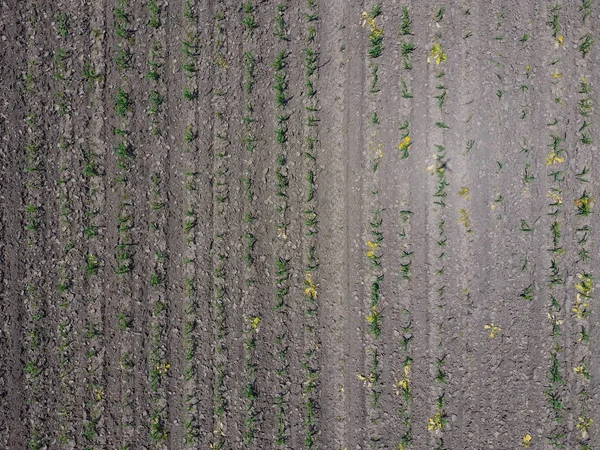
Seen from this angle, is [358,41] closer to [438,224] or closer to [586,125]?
[438,224]

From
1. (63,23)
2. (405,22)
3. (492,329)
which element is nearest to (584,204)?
(492,329)

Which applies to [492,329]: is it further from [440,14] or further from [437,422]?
[440,14]

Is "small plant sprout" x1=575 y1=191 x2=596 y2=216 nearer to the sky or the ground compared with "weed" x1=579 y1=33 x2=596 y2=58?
nearer to the ground

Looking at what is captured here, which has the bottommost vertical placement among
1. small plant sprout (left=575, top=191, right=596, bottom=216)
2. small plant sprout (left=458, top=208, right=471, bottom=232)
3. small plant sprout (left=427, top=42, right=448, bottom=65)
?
small plant sprout (left=458, top=208, right=471, bottom=232)

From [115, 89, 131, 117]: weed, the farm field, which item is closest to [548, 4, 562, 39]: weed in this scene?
the farm field

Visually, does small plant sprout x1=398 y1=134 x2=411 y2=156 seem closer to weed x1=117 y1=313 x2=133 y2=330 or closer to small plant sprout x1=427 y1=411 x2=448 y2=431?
small plant sprout x1=427 y1=411 x2=448 y2=431

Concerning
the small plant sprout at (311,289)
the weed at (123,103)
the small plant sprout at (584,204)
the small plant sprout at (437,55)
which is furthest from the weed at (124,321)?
the small plant sprout at (584,204)
